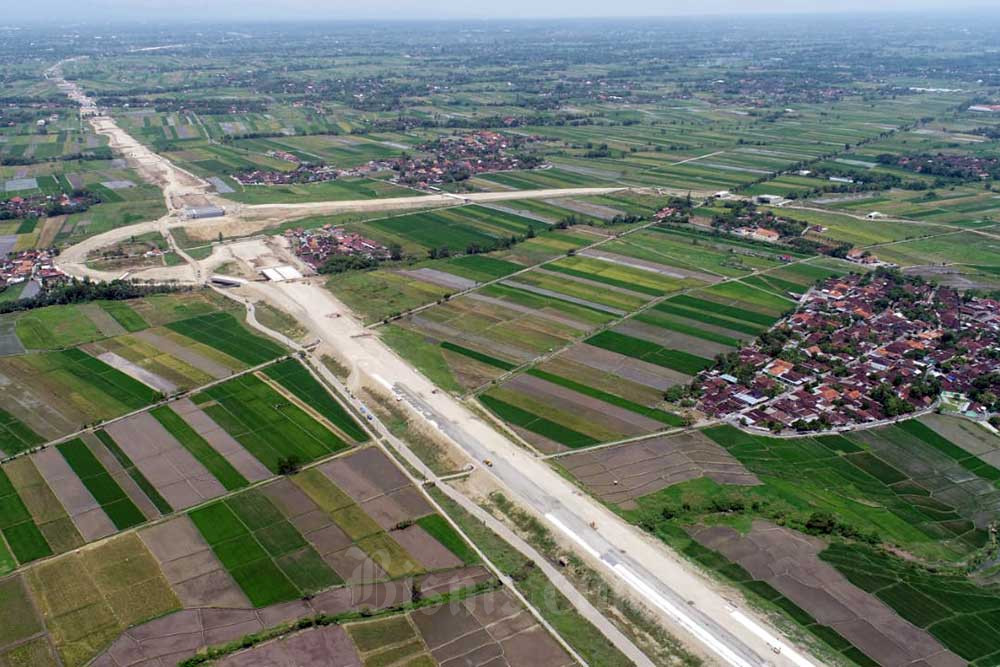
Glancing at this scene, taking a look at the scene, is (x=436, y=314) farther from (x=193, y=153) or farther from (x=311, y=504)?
(x=193, y=153)

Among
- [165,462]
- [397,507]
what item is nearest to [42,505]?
[165,462]

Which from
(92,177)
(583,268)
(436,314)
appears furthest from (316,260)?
(92,177)

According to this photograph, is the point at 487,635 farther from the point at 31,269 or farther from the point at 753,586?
the point at 31,269

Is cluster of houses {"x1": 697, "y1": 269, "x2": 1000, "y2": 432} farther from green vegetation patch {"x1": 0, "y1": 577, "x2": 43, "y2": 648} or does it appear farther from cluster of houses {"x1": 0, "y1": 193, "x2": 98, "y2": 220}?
cluster of houses {"x1": 0, "y1": 193, "x2": 98, "y2": 220}

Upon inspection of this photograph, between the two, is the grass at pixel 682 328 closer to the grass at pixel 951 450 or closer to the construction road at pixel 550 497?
the grass at pixel 951 450

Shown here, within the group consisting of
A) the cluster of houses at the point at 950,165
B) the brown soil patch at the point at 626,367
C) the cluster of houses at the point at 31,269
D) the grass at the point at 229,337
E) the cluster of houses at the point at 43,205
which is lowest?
the brown soil patch at the point at 626,367

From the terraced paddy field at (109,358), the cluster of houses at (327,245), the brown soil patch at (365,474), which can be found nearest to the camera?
the brown soil patch at (365,474)

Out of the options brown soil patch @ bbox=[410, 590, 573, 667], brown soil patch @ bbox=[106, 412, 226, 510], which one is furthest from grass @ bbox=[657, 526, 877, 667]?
brown soil patch @ bbox=[106, 412, 226, 510]

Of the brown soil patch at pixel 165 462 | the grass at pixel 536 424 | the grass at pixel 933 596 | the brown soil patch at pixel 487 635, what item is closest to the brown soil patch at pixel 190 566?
the brown soil patch at pixel 165 462
